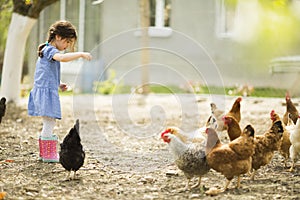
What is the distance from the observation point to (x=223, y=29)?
16.6 metres

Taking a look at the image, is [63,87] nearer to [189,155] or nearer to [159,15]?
[189,155]

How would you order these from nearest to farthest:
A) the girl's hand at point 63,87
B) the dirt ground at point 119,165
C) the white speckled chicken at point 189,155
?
the white speckled chicken at point 189,155 < the dirt ground at point 119,165 < the girl's hand at point 63,87

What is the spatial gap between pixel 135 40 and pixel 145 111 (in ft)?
19.9

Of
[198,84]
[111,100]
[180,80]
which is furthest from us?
[180,80]

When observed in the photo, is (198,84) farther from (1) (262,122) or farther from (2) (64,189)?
(2) (64,189)

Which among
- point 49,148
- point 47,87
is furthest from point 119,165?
point 47,87

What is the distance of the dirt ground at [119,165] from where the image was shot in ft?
15.3

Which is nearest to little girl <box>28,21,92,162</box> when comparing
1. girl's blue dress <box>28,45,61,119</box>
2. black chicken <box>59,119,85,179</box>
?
girl's blue dress <box>28,45,61,119</box>

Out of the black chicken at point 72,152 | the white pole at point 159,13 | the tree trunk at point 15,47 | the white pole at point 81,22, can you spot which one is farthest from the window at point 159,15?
the black chicken at point 72,152

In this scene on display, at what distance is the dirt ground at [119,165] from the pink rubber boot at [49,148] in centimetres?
8

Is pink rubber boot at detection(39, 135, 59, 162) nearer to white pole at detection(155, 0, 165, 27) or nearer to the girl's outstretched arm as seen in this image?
the girl's outstretched arm

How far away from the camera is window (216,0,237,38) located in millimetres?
16328

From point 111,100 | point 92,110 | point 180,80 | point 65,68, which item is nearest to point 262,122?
point 92,110

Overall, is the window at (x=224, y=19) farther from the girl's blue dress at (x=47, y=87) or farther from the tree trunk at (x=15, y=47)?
the girl's blue dress at (x=47, y=87)
